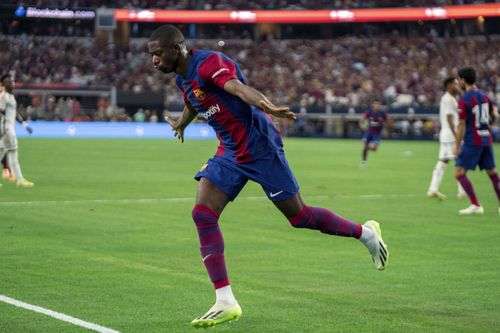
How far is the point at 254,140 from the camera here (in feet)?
25.7

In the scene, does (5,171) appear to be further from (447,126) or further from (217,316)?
(217,316)

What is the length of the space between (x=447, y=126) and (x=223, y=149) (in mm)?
12621

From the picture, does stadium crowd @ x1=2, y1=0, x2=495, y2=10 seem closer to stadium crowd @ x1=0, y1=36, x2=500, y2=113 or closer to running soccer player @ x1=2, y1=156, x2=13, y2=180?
stadium crowd @ x1=0, y1=36, x2=500, y2=113

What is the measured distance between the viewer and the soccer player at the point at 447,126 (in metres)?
19.0

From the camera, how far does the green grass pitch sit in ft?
25.4

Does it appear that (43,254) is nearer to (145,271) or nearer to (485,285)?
(145,271)

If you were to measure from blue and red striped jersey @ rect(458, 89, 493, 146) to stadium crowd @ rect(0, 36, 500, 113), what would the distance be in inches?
1761

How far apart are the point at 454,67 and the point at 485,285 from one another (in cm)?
5837

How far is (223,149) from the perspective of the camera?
8.00 metres

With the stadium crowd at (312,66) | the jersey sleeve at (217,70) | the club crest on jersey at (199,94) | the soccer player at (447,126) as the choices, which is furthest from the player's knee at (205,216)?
the stadium crowd at (312,66)

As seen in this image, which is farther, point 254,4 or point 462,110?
point 254,4

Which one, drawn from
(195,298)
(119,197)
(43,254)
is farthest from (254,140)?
(119,197)

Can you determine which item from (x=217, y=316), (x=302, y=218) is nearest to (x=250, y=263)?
(x=302, y=218)

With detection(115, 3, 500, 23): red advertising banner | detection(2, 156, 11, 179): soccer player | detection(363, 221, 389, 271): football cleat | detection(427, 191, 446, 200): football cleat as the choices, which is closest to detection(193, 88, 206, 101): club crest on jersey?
detection(363, 221, 389, 271): football cleat
